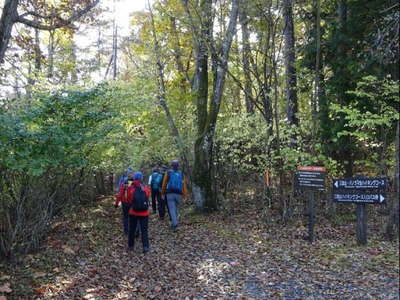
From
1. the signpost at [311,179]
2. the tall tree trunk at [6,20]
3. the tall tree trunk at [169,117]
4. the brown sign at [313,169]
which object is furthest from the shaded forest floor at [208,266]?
the tall tree trunk at [6,20]

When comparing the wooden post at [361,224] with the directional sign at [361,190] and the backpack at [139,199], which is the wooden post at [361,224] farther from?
the backpack at [139,199]

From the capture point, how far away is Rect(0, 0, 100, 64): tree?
27.6ft

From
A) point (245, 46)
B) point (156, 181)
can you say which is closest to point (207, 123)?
point (156, 181)

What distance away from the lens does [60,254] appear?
758 centimetres

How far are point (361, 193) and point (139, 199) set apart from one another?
4.59 m

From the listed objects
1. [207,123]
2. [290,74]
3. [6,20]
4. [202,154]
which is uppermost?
[6,20]

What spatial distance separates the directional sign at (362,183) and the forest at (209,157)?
0.16 m

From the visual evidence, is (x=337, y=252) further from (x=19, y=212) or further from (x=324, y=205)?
(x=19, y=212)

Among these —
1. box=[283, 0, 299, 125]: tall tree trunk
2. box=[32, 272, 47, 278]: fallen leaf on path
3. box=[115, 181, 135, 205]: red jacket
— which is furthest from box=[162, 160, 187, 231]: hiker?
box=[283, 0, 299, 125]: tall tree trunk

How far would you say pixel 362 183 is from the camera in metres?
7.66

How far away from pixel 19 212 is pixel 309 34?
34.1ft

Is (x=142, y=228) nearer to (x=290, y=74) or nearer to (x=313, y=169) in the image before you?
(x=313, y=169)

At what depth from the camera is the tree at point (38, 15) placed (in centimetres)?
841

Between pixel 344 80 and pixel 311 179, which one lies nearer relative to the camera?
pixel 311 179
